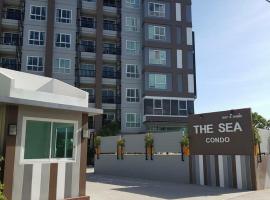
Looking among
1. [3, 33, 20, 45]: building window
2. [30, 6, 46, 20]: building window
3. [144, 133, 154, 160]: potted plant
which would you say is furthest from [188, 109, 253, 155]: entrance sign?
[30, 6, 46, 20]: building window

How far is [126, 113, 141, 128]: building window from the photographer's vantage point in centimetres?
4425

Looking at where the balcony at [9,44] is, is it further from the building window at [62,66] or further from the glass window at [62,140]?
the glass window at [62,140]

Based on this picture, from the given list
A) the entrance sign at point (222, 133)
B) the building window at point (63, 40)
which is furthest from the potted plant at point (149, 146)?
the building window at point (63, 40)

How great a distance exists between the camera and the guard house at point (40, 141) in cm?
1014

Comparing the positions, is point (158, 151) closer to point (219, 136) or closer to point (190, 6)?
point (219, 136)

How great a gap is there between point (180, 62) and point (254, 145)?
97.4ft

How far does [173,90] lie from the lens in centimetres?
4419

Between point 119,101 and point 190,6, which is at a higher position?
point 190,6

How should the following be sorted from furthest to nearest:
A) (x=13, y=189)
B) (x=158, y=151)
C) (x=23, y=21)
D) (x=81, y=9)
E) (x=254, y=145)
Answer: (x=81, y=9) < (x=23, y=21) < (x=158, y=151) < (x=254, y=145) < (x=13, y=189)

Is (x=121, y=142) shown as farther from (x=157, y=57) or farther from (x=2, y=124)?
(x=157, y=57)

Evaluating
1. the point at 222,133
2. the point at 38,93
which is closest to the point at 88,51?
the point at 222,133

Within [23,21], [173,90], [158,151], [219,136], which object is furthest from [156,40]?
[219,136]

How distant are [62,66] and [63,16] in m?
6.84

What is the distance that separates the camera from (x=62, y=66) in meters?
43.3
